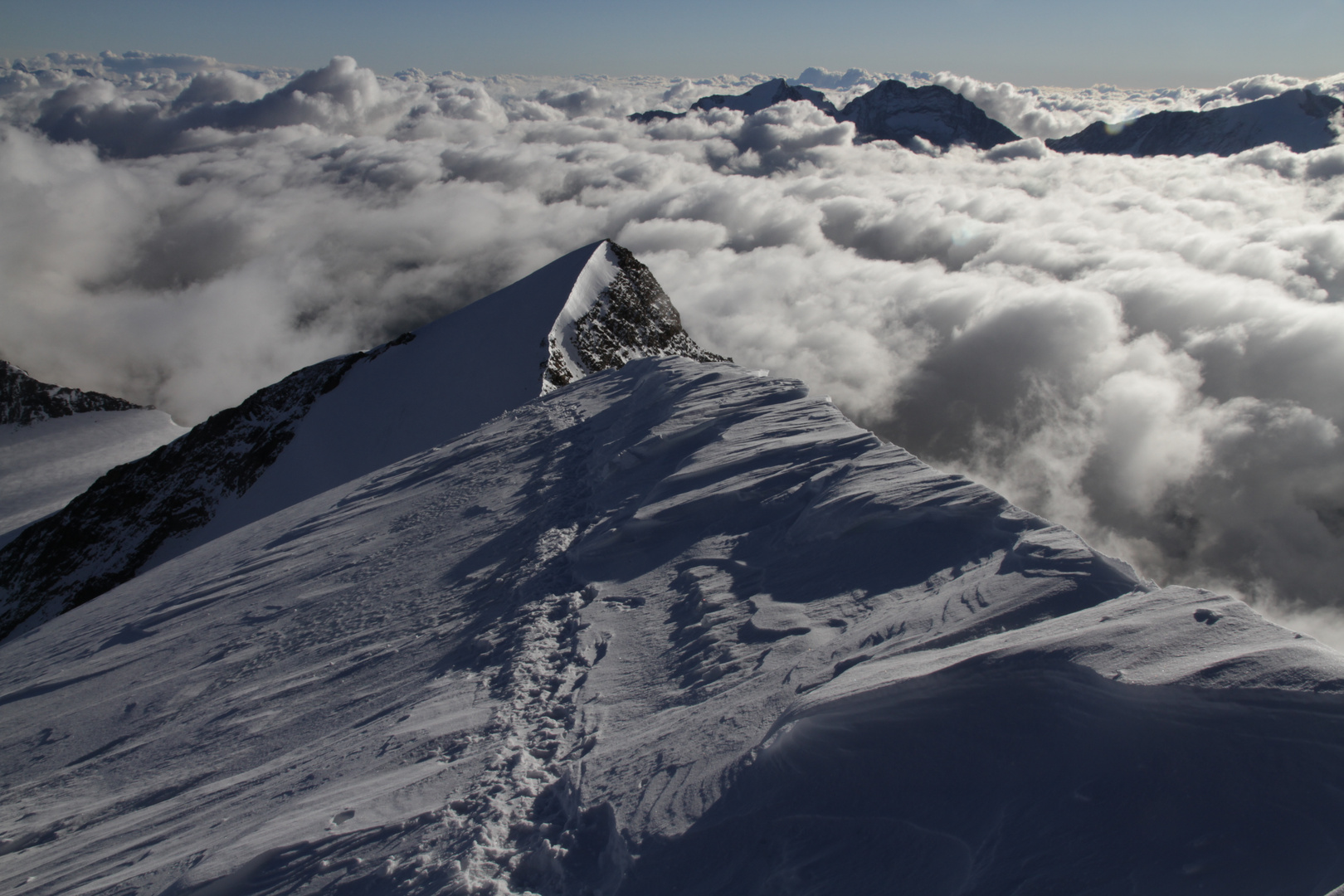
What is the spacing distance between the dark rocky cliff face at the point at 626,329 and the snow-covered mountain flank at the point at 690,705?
17.9 m

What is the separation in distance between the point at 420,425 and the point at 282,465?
7.68 metres

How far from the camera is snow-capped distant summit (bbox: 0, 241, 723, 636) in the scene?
91.5 ft

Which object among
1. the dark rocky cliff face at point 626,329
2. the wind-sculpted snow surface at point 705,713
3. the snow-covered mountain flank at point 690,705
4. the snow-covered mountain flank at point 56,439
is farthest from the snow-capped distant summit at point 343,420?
the snow-covered mountain flank at point 56,439

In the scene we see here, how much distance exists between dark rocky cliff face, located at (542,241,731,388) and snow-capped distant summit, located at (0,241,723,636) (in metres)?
0.08

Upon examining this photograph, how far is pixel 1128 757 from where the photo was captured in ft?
13.3

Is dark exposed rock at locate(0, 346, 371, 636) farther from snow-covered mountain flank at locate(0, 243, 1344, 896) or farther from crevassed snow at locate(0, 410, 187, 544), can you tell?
crevassed snow at locate(0, 410, 187, 544)

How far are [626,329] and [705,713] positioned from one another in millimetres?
29219

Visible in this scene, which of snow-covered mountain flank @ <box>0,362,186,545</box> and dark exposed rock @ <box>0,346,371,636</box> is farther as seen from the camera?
snow-covered mountain flank @ <box>0,362,186,545</box>

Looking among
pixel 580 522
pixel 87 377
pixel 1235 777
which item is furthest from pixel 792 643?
pixel 87 377

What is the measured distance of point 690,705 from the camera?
6.05 metres

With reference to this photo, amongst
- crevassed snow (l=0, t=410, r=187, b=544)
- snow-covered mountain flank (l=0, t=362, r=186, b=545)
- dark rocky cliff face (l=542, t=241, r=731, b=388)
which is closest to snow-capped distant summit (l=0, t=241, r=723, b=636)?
dark rocky cliff face (l=542, t=241, r=731, b=388)

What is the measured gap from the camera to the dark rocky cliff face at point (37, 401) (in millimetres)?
71500

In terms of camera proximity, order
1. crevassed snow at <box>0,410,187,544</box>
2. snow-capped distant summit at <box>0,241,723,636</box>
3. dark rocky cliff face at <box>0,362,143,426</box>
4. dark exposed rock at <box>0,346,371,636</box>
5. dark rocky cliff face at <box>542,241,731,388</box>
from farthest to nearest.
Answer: dark rocky cliff face at <box>0,362,143,426</box>
crevassed snow at <box>0,410,187,544</box>
dark rocky cliff face at <box>542,241,731,388</box>
dark exposed rock at <box>0,346,371,636</box>
snow-capped distant summit at <box>0,241,723,636</box>

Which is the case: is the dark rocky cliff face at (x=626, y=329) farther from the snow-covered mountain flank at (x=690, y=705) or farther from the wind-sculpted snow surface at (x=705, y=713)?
the wind-sculpted snow surface at (x=705, y=713)
